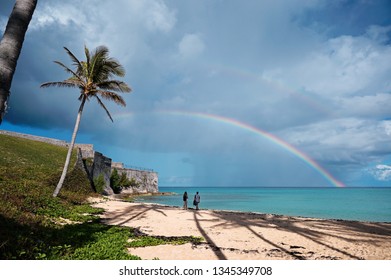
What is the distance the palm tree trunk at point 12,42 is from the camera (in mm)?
4523

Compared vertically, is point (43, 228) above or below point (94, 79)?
below

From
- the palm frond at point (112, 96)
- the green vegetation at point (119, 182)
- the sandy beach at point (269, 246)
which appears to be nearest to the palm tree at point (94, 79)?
the palm frond at point (112, 96)

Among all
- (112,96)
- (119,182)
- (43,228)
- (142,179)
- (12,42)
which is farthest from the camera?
(142,179)

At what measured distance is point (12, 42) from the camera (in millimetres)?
4898

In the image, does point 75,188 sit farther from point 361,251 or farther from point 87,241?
point 361,251

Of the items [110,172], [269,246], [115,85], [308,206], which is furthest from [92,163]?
[308,206]

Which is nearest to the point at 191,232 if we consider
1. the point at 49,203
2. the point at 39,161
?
the point at 49,203

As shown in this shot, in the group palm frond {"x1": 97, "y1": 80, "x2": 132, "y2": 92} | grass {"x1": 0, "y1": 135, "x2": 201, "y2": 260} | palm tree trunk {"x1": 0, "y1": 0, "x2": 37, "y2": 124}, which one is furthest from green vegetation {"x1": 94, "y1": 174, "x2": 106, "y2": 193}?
palm tree trunk {"x1": 0, "y1": 0, "x2": 37, "y2": 124}

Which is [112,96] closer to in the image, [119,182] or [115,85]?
[115,85]

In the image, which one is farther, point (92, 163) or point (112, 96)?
point (92, 163)

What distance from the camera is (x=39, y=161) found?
83.7 feet

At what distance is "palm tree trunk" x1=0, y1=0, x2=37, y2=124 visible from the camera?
452 cm

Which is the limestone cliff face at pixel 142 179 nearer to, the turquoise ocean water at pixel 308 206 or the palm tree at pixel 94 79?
the turquoise ocean water at pixel 308 206
